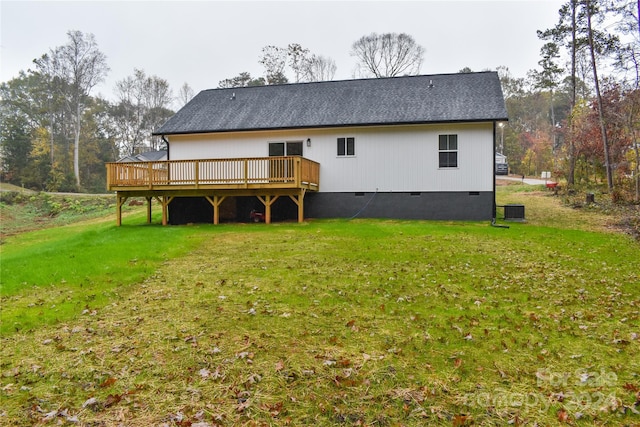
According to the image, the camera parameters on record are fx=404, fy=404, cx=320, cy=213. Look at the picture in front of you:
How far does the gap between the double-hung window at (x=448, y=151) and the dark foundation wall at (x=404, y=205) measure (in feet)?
3.47

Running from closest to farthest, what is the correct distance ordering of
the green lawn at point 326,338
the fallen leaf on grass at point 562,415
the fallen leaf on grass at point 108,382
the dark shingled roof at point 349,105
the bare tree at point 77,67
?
the fallen leaf on grass at point 562,415
the green lawn at point 326,338
the fallen leaf on grass at point 108,382
the dark shingled roof at point 349,105
the bare tree at point 77,67

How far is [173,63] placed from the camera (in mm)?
47250

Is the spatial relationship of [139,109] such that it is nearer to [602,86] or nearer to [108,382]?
[602,86]

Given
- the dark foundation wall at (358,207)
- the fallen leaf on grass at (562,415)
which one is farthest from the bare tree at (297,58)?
the fallen leaf on grass at (562,415)

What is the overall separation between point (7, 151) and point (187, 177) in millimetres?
33104

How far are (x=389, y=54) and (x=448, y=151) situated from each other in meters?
23.7

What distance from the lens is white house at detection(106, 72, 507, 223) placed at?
14117 mm

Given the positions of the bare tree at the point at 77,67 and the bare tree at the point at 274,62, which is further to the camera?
the bare tree at the point at 274,62

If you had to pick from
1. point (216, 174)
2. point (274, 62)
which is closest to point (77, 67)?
point (274, 62)

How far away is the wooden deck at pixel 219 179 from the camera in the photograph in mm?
13531

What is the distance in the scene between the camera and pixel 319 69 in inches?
1510

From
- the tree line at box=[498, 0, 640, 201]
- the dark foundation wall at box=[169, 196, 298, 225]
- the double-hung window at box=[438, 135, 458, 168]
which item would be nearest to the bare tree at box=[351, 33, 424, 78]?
the tree line at box=[498, 0, 640, 201]

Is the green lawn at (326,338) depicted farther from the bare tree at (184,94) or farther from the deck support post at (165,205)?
the bare tree at (184,94)

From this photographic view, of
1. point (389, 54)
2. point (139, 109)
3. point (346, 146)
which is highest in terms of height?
point (389, 54)
